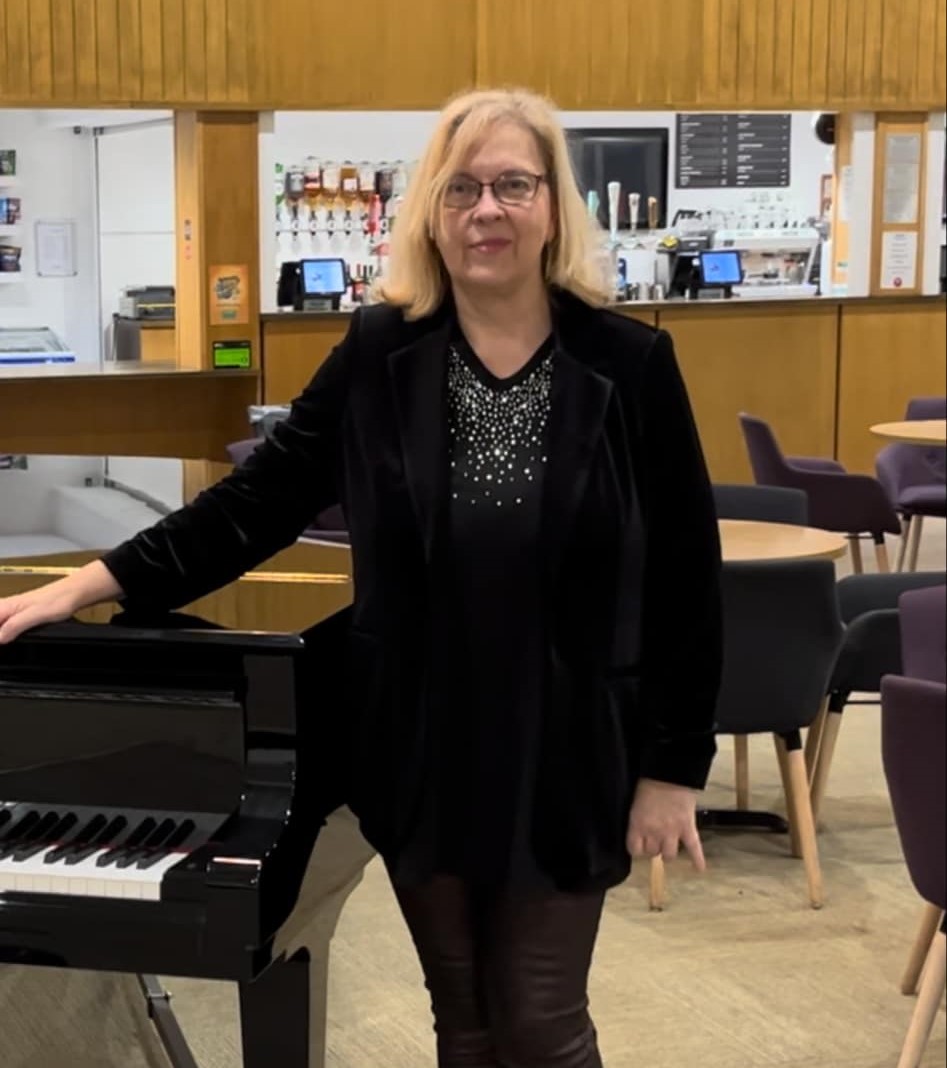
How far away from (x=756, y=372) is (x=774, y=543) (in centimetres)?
456

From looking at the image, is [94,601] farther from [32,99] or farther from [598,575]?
[32,99]

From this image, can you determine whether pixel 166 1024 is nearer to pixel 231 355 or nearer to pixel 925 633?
pixel 925 633

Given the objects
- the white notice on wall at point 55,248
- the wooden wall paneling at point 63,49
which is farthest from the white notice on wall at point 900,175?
the white notice on wall at point 55,248

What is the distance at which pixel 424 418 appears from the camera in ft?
6.72

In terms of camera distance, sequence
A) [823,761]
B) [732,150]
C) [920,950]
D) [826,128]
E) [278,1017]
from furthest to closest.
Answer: [732,150] → [826,128] → [823,761] → [920,950] → [278,1017]

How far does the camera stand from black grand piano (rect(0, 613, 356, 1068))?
6.72 ft

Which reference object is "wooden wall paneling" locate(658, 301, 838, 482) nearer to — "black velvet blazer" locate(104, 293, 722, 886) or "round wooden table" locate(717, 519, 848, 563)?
"round wooden table" locate(717, 519, 848, 563)

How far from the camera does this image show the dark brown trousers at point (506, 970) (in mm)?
2096

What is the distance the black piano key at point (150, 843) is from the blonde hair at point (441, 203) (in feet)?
2.33

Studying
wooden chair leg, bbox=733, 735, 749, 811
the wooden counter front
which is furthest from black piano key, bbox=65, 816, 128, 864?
the wooden counter front

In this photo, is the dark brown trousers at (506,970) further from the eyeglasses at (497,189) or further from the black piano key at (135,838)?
the eyeglasses at (497,189)

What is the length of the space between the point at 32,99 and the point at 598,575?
21.3 ft

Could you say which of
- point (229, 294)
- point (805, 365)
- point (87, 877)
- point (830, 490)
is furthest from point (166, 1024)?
point (805, 365)

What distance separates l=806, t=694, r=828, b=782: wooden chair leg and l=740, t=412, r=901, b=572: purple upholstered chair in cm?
211
